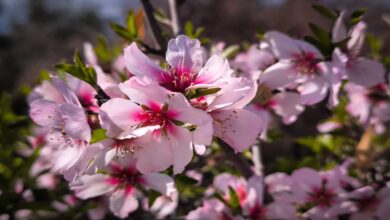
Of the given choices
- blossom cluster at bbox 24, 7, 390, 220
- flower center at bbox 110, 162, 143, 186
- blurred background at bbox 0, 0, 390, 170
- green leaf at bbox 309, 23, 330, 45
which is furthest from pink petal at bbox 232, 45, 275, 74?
blurred background at bbox 0, 0, 390, 170

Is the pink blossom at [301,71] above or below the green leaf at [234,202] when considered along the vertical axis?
above

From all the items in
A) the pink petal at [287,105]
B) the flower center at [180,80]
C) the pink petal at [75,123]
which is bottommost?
the pink petal at [287,105]

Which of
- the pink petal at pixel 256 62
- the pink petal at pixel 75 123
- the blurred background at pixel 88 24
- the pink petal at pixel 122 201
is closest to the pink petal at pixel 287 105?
the pink petal at pixel 256 62

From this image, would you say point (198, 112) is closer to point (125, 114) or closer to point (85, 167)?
point (125, 114)

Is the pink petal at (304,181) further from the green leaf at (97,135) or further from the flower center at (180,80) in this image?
the green leaf at (97,135)

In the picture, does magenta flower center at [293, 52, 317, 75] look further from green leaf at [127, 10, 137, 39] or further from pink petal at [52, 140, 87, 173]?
pink petal at [52, 140, 87, 173]

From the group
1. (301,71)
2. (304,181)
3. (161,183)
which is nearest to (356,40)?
(301,71)
